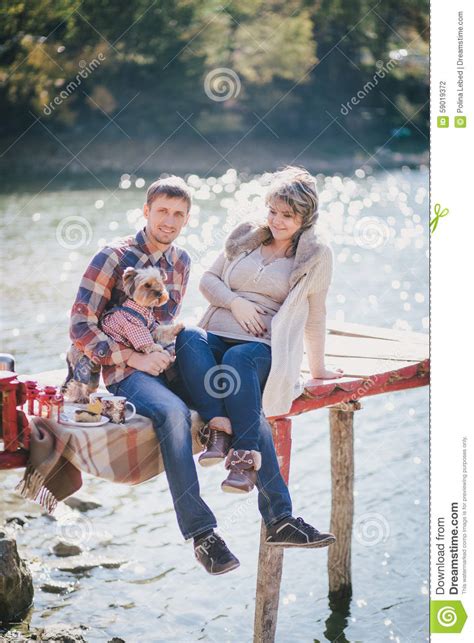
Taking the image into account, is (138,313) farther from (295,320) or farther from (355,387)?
(355,387)

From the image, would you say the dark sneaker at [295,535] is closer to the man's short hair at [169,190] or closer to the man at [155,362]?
the man at [155,362]

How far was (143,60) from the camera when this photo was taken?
41281 mm

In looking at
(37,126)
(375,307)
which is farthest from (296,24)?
(375,307)

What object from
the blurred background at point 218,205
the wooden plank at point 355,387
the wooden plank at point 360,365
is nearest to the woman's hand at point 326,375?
the wooden plank at point 355,387

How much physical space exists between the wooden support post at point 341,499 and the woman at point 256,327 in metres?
2.22

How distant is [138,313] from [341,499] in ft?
12.1

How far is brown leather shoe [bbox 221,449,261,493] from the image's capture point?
5250 millimetres

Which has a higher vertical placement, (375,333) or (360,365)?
(375,333)

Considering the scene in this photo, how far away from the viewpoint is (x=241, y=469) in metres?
5.30

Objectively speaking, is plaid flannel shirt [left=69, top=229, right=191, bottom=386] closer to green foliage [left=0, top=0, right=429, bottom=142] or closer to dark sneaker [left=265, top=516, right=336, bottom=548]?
dark sneaker [left=265, top=516, right=336, bottom=548]

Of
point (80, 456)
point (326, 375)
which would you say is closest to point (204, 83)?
point (326, 375)

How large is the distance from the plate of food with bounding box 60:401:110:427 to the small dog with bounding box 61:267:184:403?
22cm

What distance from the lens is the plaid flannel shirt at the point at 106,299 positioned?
541 centimetres
